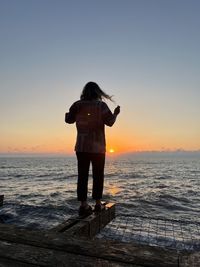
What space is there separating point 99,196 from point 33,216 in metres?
7.16

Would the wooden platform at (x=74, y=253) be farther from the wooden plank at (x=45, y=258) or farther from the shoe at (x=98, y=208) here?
the shoe at (x=98, y=208)

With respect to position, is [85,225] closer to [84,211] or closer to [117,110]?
[84,211]

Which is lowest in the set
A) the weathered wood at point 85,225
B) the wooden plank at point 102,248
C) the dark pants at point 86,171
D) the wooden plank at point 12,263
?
the weathered wood at point 85,225

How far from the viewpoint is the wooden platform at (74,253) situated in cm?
241

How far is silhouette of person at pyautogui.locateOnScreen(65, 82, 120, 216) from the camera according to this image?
16.8 ft

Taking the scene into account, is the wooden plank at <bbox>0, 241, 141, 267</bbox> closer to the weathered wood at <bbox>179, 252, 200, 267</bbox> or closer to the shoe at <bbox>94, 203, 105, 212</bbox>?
the weathered wood at <bbox>179, 252, 200, 267</bbox>

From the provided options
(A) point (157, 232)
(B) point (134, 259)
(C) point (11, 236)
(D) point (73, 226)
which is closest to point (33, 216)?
(A) point (157, 232)

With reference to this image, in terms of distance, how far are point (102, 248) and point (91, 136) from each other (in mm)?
2613

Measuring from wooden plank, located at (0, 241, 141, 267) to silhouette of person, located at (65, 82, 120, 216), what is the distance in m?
2.35

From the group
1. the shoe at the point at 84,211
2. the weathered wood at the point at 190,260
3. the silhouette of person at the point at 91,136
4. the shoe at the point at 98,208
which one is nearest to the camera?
the weathered wood at the point at 190,260

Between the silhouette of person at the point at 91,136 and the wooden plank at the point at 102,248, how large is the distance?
199 centimetres

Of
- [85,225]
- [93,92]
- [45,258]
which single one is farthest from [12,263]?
[93,92]

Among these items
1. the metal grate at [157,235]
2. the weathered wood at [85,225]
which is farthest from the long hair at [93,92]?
the metal grate at [157,235]

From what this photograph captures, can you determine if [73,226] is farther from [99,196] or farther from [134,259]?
[134,259]
